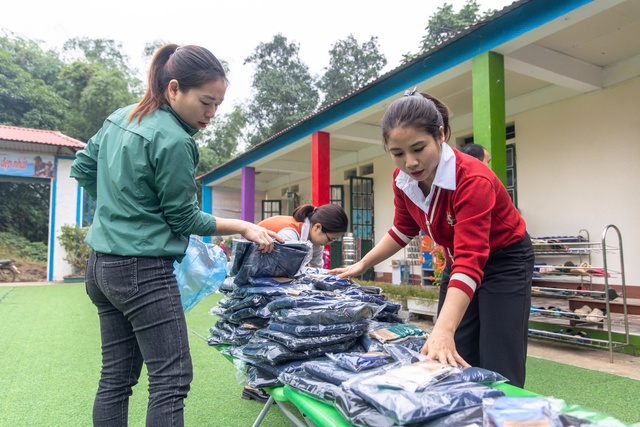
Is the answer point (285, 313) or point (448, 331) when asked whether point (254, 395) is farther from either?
point (448, 331)

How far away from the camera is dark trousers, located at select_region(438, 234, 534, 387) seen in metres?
1.54

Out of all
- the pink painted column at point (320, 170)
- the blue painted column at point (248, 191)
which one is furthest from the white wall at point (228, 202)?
the pink painted column at point (320, 170)

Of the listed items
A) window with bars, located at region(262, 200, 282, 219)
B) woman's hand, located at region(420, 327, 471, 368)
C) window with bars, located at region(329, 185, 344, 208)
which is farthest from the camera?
Result: window with bars, located at region(262, 200, 282, 219)

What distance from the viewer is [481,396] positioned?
976mm

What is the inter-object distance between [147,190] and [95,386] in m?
2.47

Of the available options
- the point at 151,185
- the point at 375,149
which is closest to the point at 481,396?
the point at 151,185

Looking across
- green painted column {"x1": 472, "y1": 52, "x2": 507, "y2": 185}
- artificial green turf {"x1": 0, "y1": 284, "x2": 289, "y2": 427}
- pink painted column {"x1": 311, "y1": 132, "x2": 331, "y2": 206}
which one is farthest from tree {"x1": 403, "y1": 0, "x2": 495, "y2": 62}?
artificial green turf {"x1": 0, "y1": 284, "x2": 289, "y2": 427}

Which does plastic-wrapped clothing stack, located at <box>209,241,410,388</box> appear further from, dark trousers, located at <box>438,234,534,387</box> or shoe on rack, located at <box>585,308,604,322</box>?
shoe on rack, located at <box>585,308,604,322</box>

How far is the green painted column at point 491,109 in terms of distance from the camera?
4.52 meters

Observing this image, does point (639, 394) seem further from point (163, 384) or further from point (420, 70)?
point (420, 70)

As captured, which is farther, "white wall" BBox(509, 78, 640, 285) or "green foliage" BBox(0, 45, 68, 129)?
"green foliage" BBox(0, 45, 68, 129)

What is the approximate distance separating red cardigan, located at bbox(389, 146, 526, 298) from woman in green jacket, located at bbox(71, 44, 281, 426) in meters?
0.82

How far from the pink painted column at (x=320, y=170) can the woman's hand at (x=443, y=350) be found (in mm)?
6558

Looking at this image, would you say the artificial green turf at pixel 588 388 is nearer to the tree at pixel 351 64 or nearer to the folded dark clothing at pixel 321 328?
the folded dark clothing at pixel 321 328
